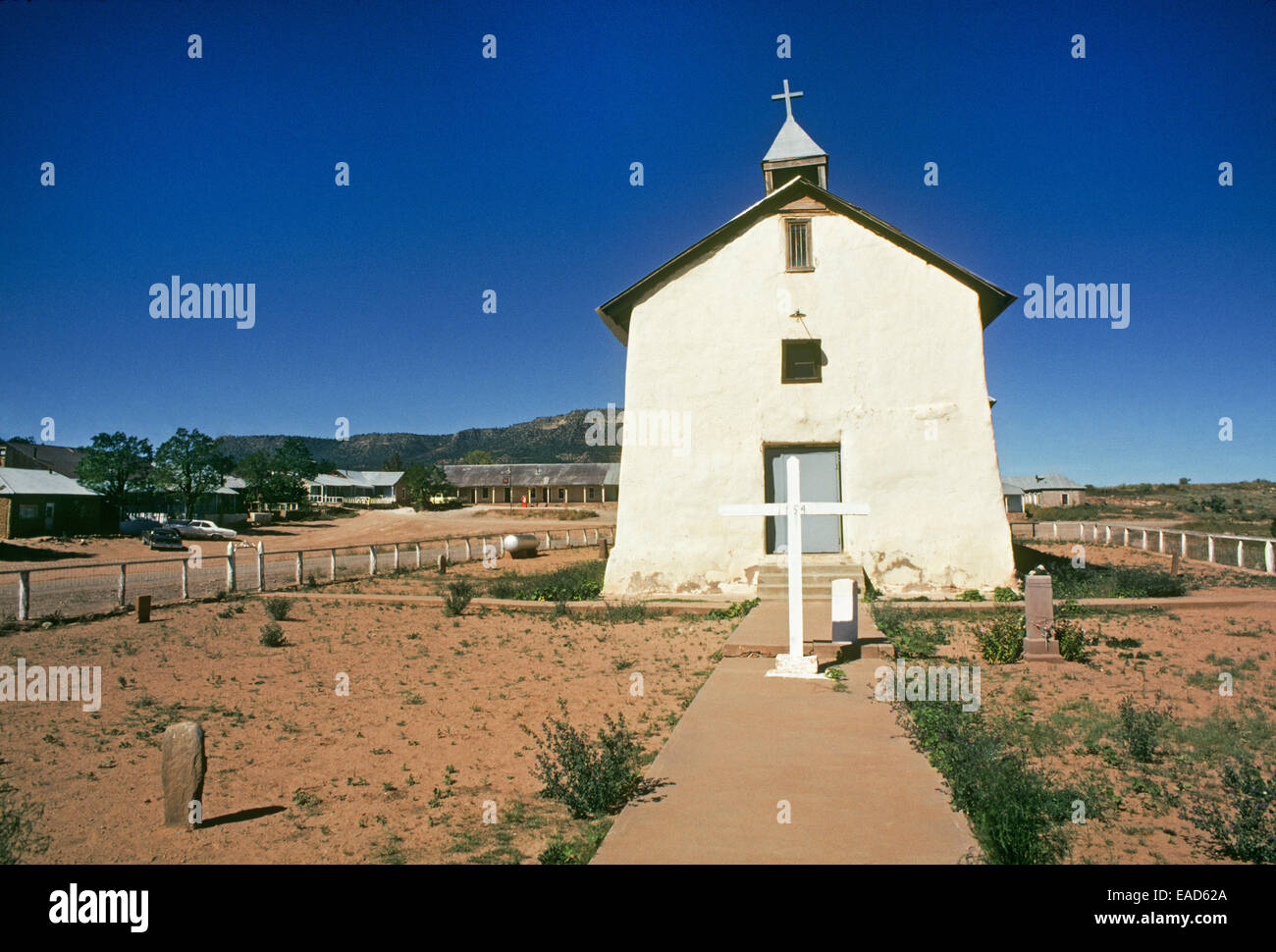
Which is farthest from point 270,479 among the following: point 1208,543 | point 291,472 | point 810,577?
point 1208,543

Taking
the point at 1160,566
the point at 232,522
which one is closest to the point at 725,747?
the point at 1160,566

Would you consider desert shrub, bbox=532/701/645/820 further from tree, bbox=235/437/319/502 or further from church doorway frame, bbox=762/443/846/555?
tree, bbox=235/437/319/502

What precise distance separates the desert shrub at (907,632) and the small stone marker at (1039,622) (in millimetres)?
1251

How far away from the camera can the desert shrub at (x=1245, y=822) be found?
4156 mm

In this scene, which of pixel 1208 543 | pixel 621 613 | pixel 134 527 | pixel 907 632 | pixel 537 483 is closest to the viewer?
pixel 907 632

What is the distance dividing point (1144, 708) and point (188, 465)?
201 ft

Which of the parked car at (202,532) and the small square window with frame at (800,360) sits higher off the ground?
the small square window with frame at (800,360)

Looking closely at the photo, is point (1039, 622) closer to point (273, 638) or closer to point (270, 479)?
point (273, 638)

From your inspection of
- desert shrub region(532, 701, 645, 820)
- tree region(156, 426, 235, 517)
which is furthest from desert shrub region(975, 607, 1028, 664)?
tree region(156, 426, 235, 517)

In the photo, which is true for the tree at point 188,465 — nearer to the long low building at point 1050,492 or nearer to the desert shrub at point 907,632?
the desert shrub at point 907,632

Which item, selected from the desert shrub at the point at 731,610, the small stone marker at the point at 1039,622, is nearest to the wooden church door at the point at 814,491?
the desert shrub at the point at 731,610

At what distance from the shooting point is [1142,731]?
6113mm

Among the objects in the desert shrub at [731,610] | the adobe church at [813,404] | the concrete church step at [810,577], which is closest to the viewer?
the concrete church step at [810,577]
